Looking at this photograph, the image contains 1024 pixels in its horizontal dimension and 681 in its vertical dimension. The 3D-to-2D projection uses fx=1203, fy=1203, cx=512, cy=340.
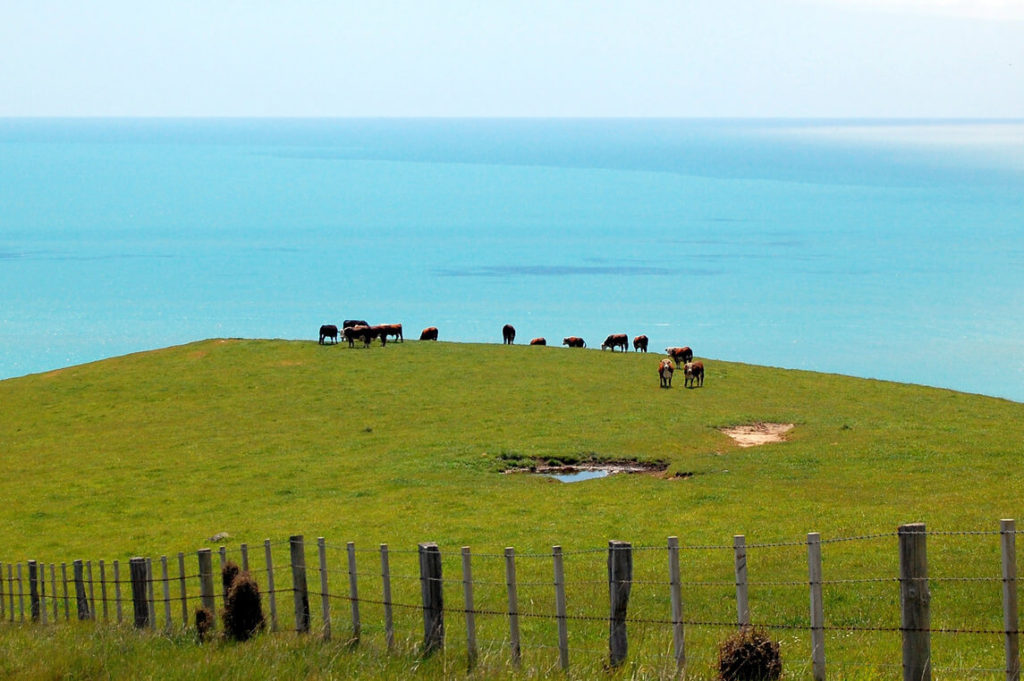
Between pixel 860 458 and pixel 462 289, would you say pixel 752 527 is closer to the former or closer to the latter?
pixel 860 458

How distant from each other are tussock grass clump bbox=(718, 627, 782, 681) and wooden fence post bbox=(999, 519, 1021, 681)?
2.17m

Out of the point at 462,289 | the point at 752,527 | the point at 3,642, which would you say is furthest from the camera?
the point at 462,289

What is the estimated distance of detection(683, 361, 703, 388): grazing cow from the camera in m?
52.4

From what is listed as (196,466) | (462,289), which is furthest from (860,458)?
(462,289)

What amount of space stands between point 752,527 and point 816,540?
17457mm

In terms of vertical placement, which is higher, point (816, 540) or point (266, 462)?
point (816, 540)

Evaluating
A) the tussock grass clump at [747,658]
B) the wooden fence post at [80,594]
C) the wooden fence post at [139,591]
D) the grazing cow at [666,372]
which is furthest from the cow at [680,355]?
the tussock grass clump at [747,658]

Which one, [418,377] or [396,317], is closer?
[418,377]

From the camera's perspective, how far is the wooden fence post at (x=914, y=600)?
10.4 meters

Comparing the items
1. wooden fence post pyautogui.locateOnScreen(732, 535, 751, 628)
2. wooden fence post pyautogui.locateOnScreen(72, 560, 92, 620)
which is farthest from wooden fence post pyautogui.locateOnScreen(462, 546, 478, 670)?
wooden fence post pyautogui.locateOnScreen(72, 560, 92, 620)

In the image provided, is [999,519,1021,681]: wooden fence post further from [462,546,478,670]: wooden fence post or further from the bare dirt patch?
the bare dirt patch

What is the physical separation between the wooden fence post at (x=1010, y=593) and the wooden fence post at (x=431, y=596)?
5741 millimetres

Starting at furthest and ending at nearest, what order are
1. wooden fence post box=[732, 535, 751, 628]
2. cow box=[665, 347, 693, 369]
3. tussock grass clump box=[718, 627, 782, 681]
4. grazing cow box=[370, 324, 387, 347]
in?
grazing cow box=[370, 324, 387, 347]
cow box=[665, 347, 693, 369]
tussock grass clump box=[718, 627, 782, 681]
wooden fence post box=[732, 535, 751, 628]

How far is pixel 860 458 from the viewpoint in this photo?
36531mm
